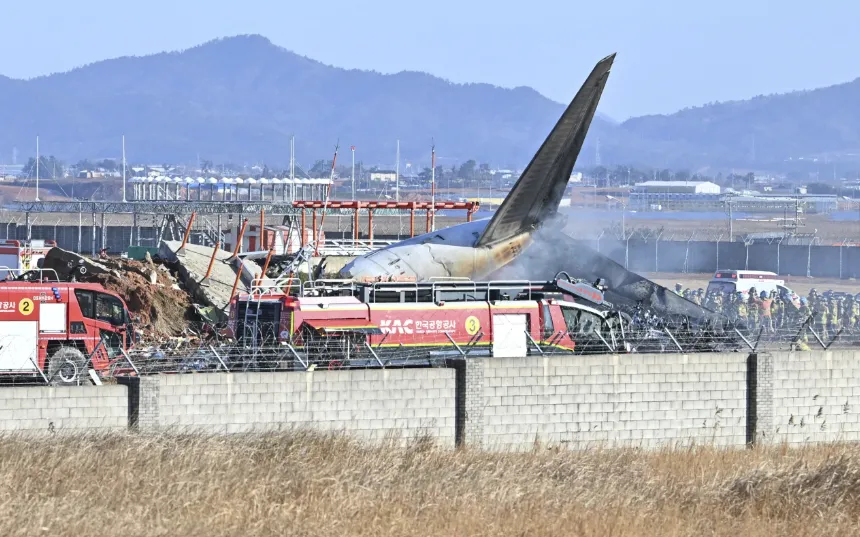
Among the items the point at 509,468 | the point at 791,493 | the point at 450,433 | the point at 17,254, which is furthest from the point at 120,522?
the point at 17,254

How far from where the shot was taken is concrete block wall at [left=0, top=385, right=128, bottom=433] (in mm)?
24953

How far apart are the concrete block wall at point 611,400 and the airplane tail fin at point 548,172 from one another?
1404 centimetres

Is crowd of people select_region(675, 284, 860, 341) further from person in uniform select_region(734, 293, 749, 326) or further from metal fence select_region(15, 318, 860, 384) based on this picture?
metal fence select_region(15, 318, 860, 384)

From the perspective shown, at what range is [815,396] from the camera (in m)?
31.8

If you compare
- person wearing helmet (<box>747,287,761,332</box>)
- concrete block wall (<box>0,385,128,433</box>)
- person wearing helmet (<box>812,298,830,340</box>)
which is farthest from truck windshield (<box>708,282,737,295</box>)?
concrete block wall (<box>0,385,128,433</box>)

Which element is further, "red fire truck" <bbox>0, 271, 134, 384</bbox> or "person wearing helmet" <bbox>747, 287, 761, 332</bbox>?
"person wearing helmet" <bbox>747, 287, 761, 332</bbox>

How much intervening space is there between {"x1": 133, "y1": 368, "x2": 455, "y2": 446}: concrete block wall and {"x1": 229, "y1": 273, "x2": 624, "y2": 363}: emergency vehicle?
197 cm

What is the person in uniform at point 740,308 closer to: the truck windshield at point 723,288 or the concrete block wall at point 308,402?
the truck windshield at point 723,288

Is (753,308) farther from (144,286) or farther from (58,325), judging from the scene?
(58,325)

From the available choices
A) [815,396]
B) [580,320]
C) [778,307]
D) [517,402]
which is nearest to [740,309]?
[778,307]

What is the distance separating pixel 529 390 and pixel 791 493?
6155 millimetres

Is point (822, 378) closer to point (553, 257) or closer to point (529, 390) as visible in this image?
point (529, 390)

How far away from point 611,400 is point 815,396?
5.36 m

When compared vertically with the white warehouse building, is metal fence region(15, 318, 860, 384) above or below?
below
